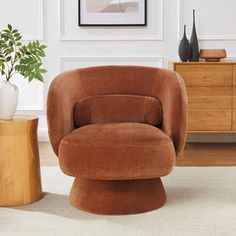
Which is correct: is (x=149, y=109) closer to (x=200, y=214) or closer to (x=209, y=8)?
(x=200, y=214)

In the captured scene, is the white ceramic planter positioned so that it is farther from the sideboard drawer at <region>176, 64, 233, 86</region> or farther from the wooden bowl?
the wooden bowl

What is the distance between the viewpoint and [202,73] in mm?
4664

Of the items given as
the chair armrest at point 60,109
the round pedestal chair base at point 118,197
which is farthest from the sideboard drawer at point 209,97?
the round pedestal chair base at point 118,197

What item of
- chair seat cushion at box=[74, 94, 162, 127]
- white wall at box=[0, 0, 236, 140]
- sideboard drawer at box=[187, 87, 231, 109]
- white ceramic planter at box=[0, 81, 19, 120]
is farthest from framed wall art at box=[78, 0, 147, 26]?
white ceramic planter at box=[0, 81, 19, 120]

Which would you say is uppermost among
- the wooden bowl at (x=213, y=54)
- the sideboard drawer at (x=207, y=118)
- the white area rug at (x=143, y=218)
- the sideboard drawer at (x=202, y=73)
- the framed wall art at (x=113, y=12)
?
the framed wall art at (x=113, y=12)

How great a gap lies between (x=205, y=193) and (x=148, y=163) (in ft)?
2.35

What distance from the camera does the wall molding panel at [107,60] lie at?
16.6 ft

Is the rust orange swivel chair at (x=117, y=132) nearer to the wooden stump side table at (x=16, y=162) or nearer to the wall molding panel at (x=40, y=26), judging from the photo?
the wooden stump side table at (x=16, y=162)

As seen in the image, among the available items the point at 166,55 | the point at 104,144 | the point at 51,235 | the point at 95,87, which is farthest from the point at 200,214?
the point at 166,55

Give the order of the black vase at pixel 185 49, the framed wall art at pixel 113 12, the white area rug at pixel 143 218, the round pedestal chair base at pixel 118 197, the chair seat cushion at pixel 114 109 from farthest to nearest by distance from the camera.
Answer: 1. the framed wall art at pixel 113 12
2. the black vase at pixel 185 49
3. the chair seat cushion at pixel 114 109
4. the round pedestal chair base at pixel 118 197
5. the white area rug at pixel 143 218

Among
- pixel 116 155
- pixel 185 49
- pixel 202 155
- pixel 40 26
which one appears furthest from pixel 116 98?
pixel 40 26

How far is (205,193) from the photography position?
125 inches

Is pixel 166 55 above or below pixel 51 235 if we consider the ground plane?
above

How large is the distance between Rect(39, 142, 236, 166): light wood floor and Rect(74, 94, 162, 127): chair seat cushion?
1.08 meters
